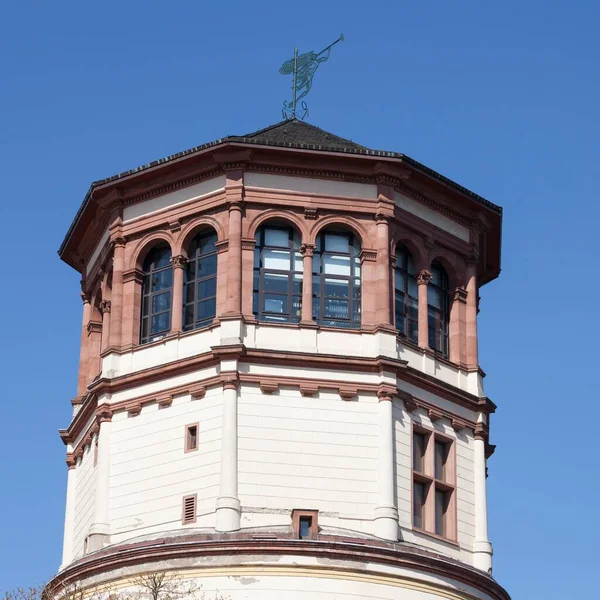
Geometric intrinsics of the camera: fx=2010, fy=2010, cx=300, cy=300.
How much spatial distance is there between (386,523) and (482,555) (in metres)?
4.33

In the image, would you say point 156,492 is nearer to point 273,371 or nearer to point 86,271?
point 273,371

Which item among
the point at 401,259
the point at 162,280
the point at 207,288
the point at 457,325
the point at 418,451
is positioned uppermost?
the point at 401,259

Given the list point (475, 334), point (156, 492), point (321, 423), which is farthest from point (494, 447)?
point (156, 492)

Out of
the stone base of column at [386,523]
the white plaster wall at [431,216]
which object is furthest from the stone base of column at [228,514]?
the white plaster wall at [431,216]

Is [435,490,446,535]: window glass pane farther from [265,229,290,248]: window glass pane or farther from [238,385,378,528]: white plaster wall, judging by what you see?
[265,229,290,248]: window glass pane

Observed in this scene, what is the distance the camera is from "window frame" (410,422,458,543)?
5956 cm

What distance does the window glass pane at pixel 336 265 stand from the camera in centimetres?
6131

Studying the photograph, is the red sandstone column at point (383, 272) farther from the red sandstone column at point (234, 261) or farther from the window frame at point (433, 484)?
the red sandstone column at point (234, 261)

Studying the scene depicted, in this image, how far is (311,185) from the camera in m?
61.7

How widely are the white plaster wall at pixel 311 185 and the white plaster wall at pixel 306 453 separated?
6.51 meters

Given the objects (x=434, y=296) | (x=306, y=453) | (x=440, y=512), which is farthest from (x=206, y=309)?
(x=440, y=512)

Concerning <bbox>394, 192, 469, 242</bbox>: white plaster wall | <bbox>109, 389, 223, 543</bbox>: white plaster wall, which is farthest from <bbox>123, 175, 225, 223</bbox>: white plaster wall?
<bbox>109, 389, 223, 543</bbox>: white plaster wall

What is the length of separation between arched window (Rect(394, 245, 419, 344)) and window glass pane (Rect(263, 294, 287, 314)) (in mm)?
3567

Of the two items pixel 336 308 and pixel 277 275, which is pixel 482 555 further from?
pixel 277 275
